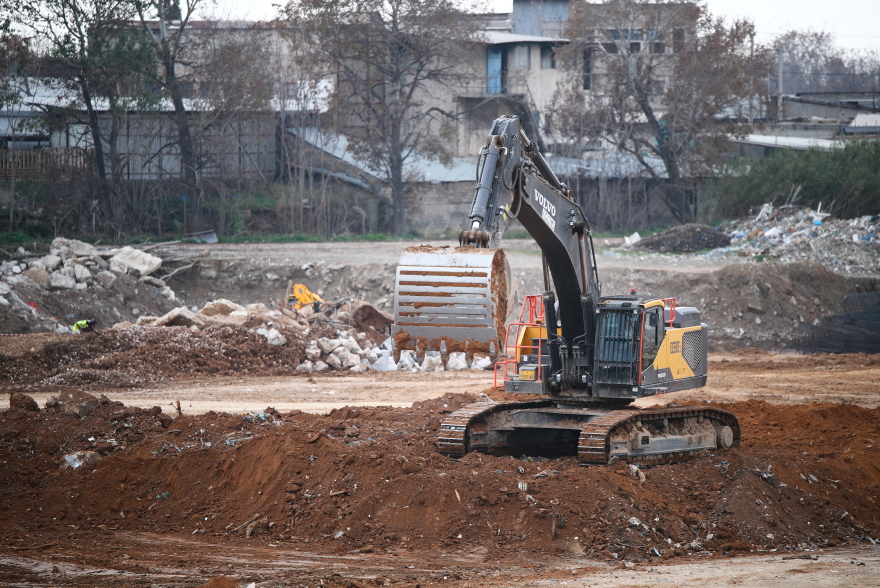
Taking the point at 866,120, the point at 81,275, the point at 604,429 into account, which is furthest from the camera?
the point at 866,120

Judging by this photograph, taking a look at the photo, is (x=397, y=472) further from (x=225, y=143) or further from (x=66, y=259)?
(x=225, y=143)

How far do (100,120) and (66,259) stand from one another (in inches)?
405

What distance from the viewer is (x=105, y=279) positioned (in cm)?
2298

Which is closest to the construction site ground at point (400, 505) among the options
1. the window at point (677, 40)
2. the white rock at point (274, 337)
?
the white rock at point (274, 337)

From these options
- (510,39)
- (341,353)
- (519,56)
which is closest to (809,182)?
(519,56)

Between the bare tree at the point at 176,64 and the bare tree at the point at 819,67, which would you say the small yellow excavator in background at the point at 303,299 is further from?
the bare tree at the point at 819,67

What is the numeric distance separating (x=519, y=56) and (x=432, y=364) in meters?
25.5

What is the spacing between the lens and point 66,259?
23.7 m

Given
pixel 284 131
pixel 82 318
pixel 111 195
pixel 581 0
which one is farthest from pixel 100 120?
pixel 581 0

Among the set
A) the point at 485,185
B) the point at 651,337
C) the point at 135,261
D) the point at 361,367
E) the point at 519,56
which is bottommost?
the point at 361,367

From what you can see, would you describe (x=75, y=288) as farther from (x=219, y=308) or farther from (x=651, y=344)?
(x=651, y=344)

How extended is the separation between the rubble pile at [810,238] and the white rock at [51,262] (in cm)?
2038

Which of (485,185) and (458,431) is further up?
(485,185)

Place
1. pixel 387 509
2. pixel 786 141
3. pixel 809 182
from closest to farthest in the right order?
pixel 387 509, pixel 809 182, pixel 786 141
